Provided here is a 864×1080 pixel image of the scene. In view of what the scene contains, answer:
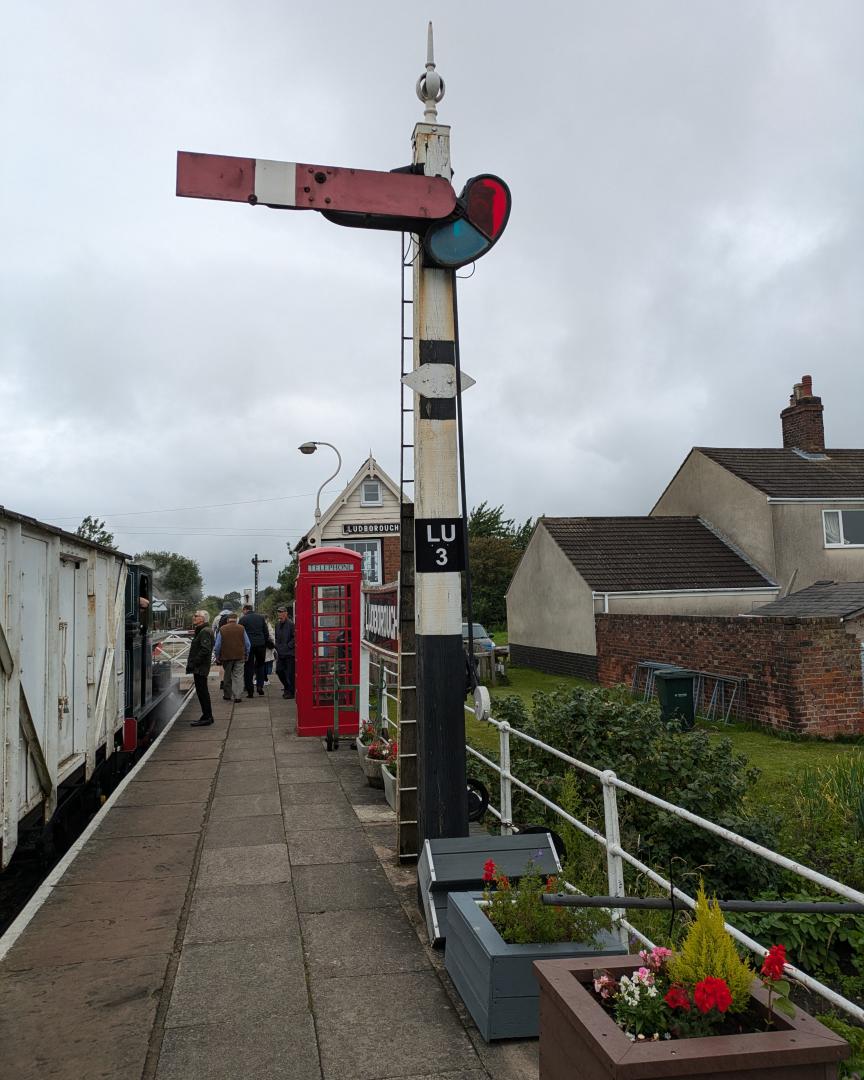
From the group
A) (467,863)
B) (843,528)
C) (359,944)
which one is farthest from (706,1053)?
(843,528)

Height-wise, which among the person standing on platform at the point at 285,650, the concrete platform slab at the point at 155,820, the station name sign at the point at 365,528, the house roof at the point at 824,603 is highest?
the station name sign at the point at 365,528

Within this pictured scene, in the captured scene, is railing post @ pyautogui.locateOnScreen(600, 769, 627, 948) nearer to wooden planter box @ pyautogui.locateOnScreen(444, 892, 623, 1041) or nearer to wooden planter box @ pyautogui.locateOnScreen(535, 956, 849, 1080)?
wooden planter box @ pyautogui.locateOnScreen(444, 892, 623, 1041)

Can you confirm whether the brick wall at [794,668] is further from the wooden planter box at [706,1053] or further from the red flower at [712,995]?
the red flower at [712,995]

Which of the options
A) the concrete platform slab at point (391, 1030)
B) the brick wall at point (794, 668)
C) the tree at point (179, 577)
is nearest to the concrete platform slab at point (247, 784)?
the concrete platform slab at point (391, 1030)

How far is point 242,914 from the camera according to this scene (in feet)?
18.2

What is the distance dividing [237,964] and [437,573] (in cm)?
270

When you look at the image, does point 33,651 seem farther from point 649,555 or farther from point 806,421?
point 806,421

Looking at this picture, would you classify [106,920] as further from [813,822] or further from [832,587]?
[832,587]

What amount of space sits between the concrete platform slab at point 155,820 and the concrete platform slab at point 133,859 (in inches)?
6.9

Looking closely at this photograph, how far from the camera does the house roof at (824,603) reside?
1449 centimetres

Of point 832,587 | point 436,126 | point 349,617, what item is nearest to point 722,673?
point 832,587

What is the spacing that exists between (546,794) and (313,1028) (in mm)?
3426

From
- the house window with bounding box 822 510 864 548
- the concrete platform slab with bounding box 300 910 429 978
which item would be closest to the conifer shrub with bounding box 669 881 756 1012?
the concrete platform slab with bounding box 300 910 429 978

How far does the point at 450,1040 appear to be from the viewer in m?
3.90
